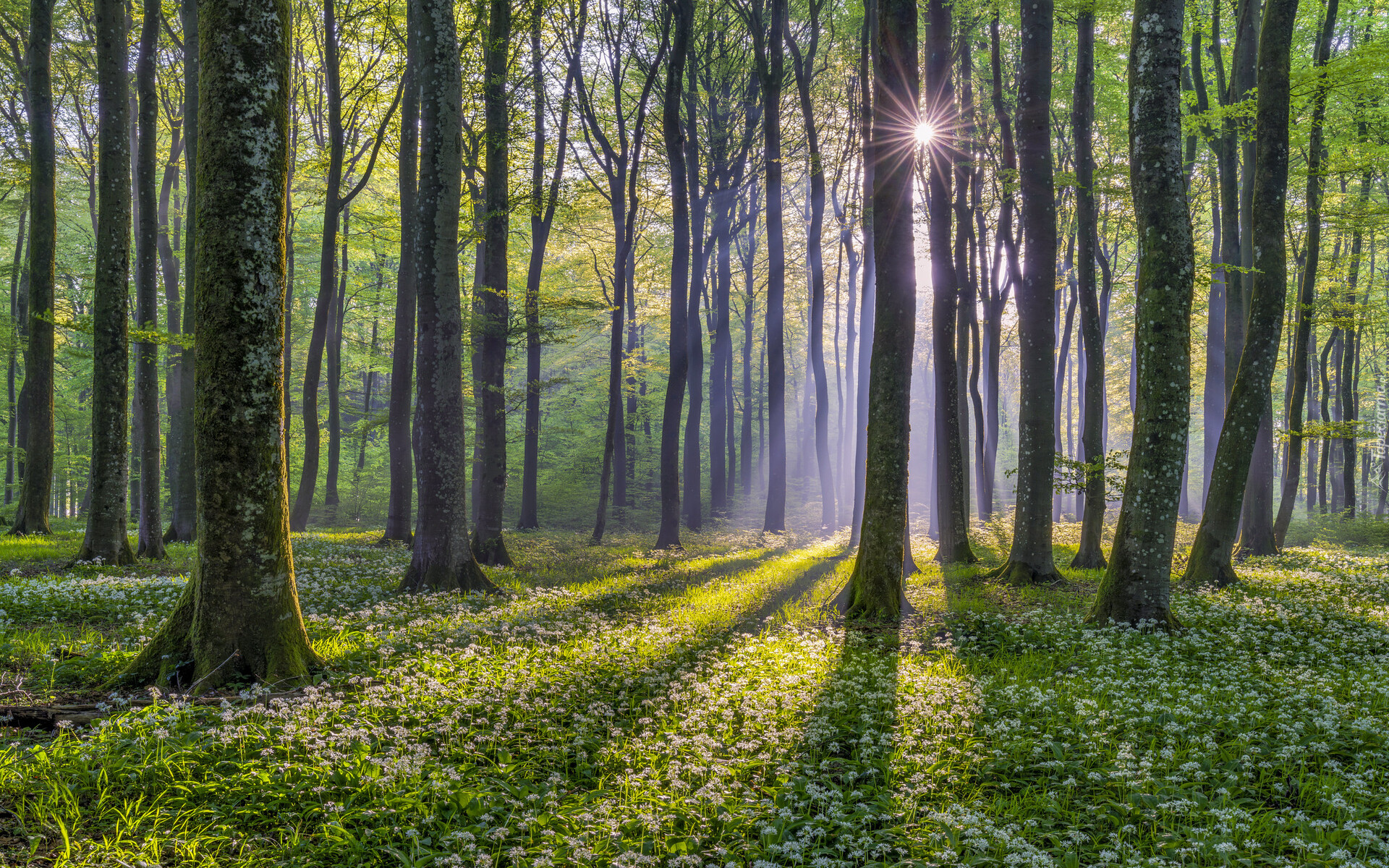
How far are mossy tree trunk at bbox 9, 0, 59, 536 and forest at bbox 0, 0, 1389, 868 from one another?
10cm

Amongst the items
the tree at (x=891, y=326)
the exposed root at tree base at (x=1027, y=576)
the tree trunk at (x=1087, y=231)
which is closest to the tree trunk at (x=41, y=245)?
the tree at (x=891, y=326)

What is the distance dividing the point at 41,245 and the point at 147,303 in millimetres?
1823

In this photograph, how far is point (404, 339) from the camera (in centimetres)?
1520

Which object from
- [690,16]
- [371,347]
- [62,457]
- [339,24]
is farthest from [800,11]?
[62,457]

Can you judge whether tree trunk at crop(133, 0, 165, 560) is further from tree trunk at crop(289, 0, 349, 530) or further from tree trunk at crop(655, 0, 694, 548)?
tree trunk at crop(655, 0, 694, 548)

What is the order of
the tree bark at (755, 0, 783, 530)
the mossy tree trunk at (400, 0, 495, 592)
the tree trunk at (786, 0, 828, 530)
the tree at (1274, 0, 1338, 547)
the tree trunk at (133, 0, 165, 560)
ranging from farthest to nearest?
1. the tree trunk at (786, 0, 828, 530)
2. the tree bark at (755, 0, 783, 530)
3. the tree at (1274, 0, 1338, 547)
4. the tree trunk at (133, 0, 165, 560)
5. the mossy tree trunk at (400, 0, 495, 592)

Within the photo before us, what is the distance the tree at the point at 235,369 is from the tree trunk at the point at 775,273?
15301 mm

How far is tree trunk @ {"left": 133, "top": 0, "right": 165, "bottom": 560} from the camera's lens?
11.3 m

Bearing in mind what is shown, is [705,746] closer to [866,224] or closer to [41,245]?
[41,245]

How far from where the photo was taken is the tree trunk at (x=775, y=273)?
1830cm

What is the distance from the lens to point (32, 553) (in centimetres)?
1104

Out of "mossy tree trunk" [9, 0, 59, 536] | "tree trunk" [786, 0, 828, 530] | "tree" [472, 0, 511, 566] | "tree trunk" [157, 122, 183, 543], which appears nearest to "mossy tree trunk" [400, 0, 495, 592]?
"tree" [472, 0, 511, 566]

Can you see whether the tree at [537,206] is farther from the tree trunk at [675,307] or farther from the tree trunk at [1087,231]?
the tree trunk at [1087,231]

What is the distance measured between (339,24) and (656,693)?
64.1 feet
